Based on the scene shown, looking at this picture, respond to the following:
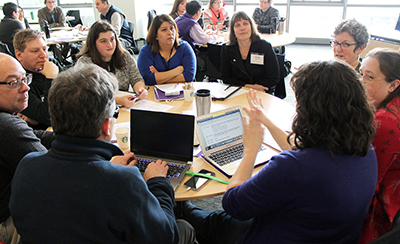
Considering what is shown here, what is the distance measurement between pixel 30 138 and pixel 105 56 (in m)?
1.41

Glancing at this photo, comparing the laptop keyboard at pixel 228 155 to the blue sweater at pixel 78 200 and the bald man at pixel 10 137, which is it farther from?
the bald man at pixel 10 137

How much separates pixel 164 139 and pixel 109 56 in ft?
4.75

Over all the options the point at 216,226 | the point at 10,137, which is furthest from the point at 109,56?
the point at 216,226

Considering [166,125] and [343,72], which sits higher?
[343,72]

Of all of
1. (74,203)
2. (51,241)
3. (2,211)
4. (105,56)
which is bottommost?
(2,211)

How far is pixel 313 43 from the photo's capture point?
766cm

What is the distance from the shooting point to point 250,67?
2.80m

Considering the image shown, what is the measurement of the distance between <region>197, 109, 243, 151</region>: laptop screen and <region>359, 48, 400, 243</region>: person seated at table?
64 centimetres

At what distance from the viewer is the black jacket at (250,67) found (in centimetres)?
271

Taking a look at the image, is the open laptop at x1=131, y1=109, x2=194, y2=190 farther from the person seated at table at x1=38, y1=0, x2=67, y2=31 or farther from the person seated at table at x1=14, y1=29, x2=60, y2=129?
the person seated at table at x1=38, y1=0, x2=67, y2=31

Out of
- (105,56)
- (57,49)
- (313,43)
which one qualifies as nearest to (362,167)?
(105,56)

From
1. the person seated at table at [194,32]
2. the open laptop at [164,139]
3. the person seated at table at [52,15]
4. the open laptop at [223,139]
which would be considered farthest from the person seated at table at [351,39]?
the person seated at table at [52,15]

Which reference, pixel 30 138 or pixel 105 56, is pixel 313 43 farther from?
pixel 30 138

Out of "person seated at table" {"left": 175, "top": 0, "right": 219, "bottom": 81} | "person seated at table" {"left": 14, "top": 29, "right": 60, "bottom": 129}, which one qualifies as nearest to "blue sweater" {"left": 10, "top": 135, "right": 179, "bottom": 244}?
"person seated at table" {"left": 14, "top": 29, "right": 60, "bottom": 129}
